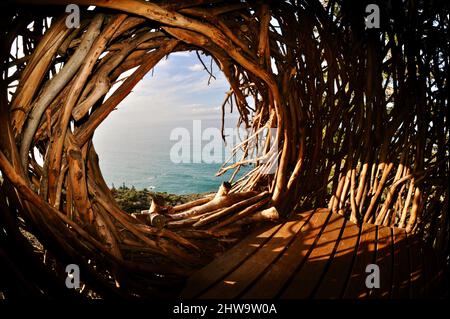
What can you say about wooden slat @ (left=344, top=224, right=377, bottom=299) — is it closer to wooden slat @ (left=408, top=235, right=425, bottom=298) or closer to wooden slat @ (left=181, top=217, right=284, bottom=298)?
wooden slat @ (left=408, top=235, right=425, bottom=298)

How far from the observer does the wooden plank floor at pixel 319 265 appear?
2.81 feet

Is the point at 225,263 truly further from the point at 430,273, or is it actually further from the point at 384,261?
the point at 430,273

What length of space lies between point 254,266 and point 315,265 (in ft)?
0.82

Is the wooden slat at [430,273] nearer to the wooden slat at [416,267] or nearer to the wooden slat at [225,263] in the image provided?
the wooden slat at [416,267]

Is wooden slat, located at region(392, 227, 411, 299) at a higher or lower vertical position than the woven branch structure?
lower

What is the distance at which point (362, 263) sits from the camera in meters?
1.04

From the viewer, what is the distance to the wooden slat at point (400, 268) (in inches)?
34.1

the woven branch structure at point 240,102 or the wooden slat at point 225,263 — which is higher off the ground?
the woven branch structure at point 240,102

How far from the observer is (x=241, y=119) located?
220cm

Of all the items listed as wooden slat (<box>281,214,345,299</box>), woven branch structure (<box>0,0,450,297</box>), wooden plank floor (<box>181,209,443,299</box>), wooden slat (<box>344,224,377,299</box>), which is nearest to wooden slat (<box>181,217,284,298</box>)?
wooden plank floor (<box>181,209,443,299</box>)

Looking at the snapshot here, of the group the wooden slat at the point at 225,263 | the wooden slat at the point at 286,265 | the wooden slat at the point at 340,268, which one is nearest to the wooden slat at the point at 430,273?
the wooden slat at the point at 340,268

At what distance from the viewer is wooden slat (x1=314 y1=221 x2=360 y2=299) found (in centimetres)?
86

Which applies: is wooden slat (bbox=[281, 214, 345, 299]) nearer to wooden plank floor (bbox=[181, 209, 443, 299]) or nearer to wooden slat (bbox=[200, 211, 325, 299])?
wooden plank floor (bbox=[181, 209, 443, 299])

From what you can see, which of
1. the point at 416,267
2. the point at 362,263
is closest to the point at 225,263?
the point at 362,263
